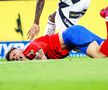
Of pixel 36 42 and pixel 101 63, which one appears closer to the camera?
pixel 101 63

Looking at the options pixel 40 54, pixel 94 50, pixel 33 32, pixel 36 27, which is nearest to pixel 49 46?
pixel 40 54

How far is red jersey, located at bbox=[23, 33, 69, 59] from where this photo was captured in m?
5.67

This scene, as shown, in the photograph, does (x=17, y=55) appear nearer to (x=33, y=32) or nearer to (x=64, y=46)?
(x=64, y=46)

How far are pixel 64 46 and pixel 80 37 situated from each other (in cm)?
38

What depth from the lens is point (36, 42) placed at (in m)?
5.77

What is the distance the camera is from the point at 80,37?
5.61 meters

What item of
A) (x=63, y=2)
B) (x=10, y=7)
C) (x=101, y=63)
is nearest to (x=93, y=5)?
(x=10, y=7)

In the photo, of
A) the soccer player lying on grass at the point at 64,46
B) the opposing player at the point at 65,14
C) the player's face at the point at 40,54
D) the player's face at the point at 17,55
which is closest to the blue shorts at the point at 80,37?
the soccer player lying on grass at the point at 64,46

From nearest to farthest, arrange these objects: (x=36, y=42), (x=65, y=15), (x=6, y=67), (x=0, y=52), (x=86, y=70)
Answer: (x=86, y=70) < (x=6, y=67) < (x=36, y=42) < (x=65, y=15) < (x=0, y=52)

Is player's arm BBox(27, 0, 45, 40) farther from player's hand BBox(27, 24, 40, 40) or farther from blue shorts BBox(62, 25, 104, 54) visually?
blue shorts BBox(62, 25, 104, 54)

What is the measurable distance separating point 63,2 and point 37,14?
1.39 ft

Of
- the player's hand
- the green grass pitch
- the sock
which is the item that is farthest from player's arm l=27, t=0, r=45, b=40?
the green grass pitch

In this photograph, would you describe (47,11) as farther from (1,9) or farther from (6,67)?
(6,67)

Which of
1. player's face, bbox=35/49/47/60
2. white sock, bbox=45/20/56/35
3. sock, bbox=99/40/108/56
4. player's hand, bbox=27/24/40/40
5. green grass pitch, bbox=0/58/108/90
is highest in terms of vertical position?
green grass pitch, bbox=0/58/108/90
